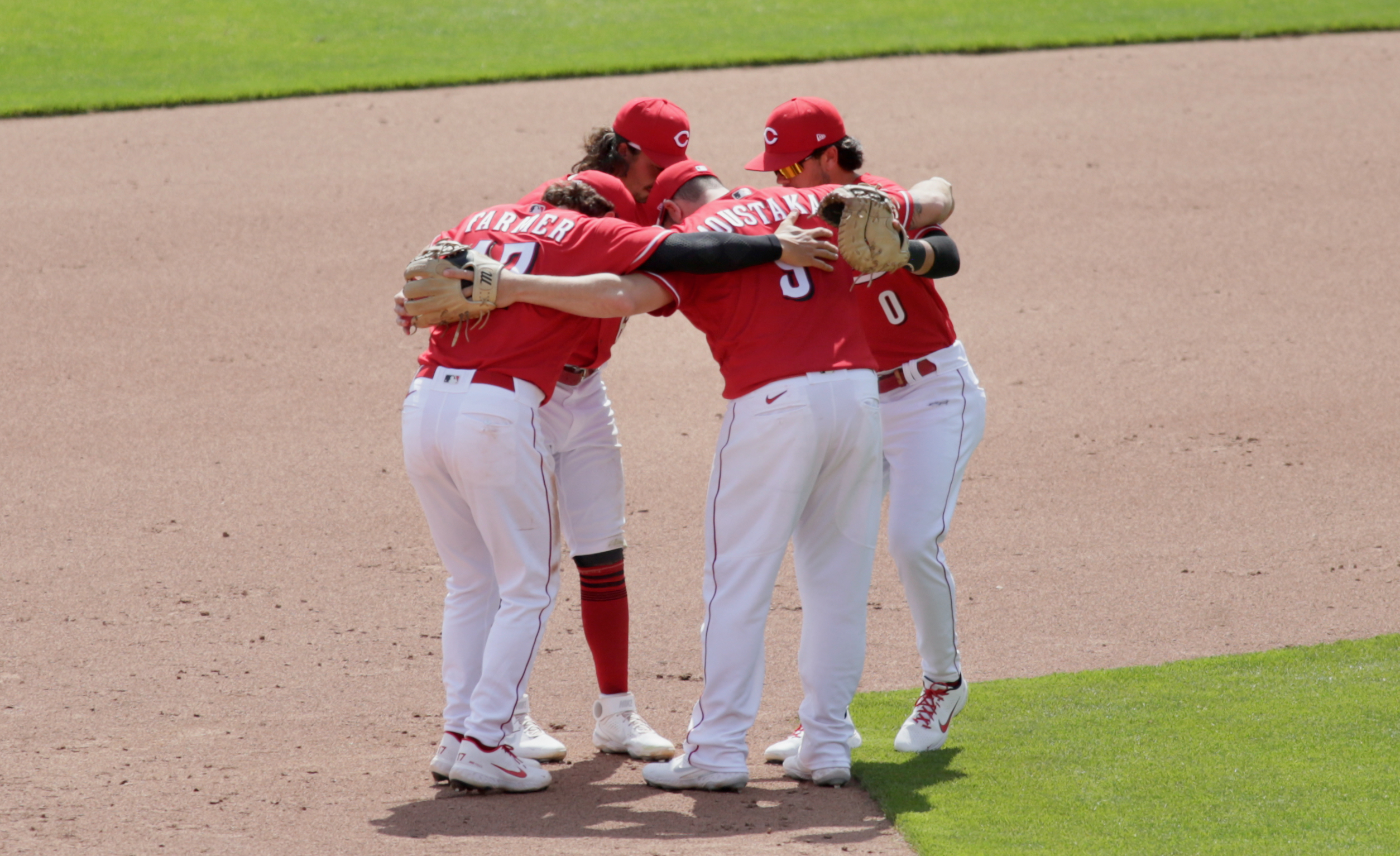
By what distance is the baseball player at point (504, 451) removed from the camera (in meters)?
4.03

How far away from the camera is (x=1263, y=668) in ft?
17.4

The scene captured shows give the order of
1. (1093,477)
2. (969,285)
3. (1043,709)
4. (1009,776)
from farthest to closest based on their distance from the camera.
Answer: (969,285) → (1093,477) → (1043,709) → (1009,776)

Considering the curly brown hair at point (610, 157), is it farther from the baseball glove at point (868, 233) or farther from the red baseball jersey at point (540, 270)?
the baseball glove at point (868, 233)

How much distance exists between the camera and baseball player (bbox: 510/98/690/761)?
464cm

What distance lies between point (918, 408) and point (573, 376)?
3.78 ft

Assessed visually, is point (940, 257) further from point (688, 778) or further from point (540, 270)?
point (688, 778)

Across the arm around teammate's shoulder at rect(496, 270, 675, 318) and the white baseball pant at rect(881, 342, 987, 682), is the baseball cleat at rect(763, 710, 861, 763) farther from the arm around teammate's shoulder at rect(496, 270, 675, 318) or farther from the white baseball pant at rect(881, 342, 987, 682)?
the arm around teammate's shoulder at rect(496, 270, 675, 318)

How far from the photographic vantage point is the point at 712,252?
13.1 feet

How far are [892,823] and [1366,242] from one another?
332 inches

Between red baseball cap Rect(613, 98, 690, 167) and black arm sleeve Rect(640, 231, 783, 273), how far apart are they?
0.72m

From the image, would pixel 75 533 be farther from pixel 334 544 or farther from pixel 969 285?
pixel 969 285

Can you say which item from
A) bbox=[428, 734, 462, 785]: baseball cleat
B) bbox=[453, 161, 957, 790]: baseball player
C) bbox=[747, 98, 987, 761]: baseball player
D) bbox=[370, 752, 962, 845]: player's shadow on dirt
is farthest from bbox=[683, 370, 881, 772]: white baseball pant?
bbox=[428, 734, 462, 785]: baseball cleat

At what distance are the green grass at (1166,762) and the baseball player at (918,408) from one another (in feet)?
0.92

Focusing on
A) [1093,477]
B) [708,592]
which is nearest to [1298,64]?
[1093,477]
